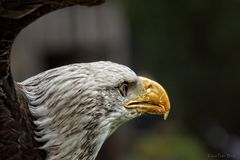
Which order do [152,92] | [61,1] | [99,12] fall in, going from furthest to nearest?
[99,12]
[152,92]
[61,1]

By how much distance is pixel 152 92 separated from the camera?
21.2 ft

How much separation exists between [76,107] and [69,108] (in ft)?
0.15

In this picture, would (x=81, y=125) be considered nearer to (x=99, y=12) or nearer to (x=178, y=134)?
(x=99, y=12)

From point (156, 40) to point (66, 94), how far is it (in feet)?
44.1

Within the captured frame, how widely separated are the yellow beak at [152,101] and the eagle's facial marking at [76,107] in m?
0.17

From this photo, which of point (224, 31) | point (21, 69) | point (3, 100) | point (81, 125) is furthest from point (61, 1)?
point (224, 31)

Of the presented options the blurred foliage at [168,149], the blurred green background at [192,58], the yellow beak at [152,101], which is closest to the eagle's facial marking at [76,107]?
the yellow beak at [152,101]

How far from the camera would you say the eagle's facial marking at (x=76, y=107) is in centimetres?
592

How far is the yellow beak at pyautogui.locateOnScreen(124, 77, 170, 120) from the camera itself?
6.41m

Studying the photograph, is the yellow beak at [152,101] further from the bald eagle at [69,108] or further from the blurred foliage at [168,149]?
the blurred foliage at [168,149]

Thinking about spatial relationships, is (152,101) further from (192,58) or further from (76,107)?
(192,58)

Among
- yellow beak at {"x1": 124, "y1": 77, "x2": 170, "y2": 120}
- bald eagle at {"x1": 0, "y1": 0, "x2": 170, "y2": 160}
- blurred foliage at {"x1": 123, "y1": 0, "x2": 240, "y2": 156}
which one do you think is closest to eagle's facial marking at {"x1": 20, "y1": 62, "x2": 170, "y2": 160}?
bald eagle at {"x1": 0, "y1": 0, "x2": 170, "y2": 160}

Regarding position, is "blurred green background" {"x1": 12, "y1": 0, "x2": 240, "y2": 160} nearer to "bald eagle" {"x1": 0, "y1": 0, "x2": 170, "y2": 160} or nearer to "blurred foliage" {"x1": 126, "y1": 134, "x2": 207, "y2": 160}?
"blurred foliage" {"x1": 126, "y1": 134, "x2": 207, "y2": 160}

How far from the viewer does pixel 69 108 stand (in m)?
5.97
